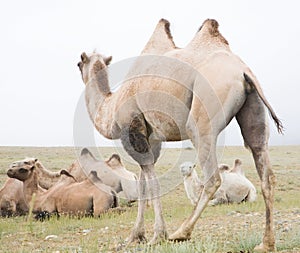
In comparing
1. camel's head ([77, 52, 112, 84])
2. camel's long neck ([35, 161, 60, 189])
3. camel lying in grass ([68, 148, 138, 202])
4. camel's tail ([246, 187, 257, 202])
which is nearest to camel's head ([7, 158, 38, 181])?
camel's long neck ([35, 161, 60, 189])

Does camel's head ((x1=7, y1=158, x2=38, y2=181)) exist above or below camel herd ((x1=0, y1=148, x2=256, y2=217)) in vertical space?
above

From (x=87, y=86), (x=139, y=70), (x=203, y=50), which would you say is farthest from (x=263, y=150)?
(x=87, y=86)

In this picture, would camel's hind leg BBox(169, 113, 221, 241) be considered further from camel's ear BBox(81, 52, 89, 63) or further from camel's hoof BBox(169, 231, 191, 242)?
camel's ear BBox(81, 52, 89, 63)

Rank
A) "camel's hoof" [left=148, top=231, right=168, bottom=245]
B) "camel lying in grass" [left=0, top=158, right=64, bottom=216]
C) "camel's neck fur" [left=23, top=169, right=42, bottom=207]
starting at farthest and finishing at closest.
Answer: "camel lying in grass" [left=0, top=158, right=64, bottom=216] → "camel's neck fur" [left=23, top=169, right=42, bottom=207] → "camel's hoof" [left=148, top=231, right=168, bottom=245]

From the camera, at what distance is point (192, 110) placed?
5312 mm

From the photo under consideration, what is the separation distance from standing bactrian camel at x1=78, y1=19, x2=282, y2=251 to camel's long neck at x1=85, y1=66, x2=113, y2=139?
0.03m

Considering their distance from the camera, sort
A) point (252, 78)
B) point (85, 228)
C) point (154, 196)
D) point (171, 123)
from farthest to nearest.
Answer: point (85, 228), point (154, 196), point (171, 123), point (252, 78)

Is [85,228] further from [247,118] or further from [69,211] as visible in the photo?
[247,118]

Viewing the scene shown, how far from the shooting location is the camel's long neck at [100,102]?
6887mm

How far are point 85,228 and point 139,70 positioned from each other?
3.06 metres

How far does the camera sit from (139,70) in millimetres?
6383

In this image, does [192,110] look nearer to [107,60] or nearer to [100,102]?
[100,102]

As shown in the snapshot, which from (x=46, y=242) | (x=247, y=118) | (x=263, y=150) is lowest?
(x=46, y=242)

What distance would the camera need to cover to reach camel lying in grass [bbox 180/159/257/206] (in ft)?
40.5
